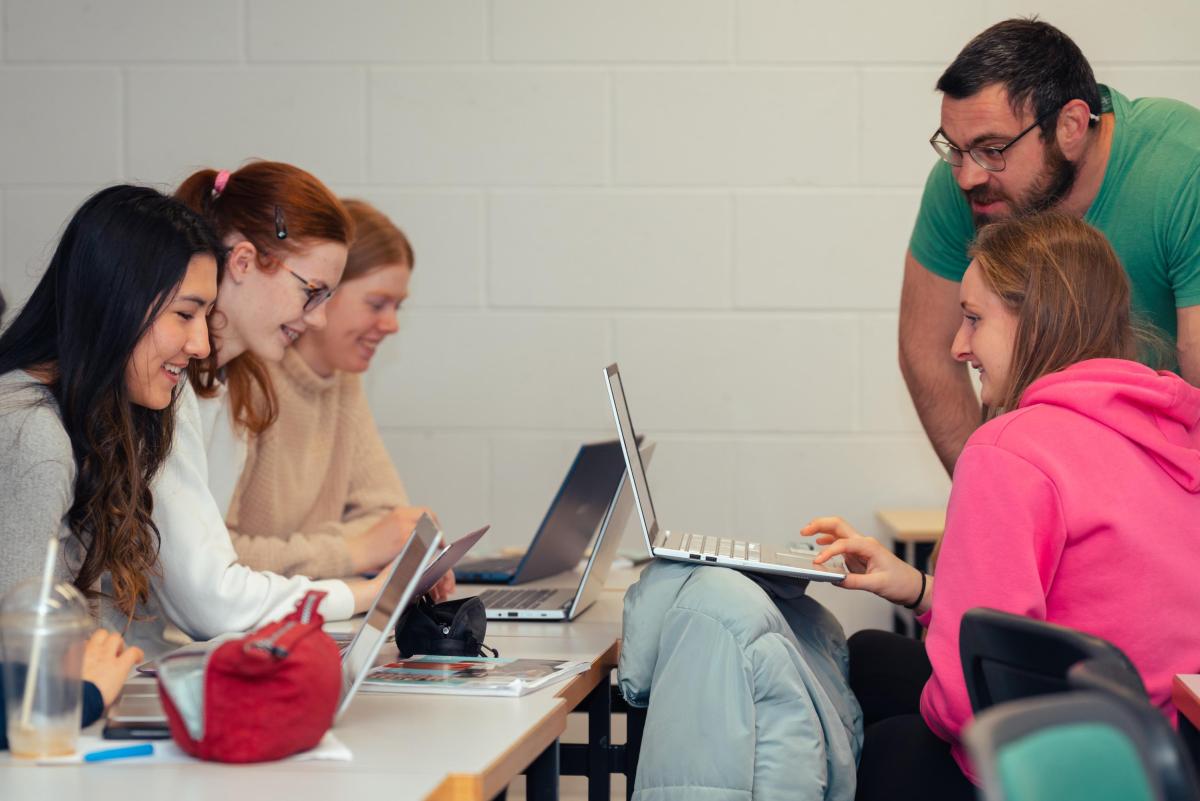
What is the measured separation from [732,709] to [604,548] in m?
0.69

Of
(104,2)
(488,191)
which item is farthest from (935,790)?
(104,2)

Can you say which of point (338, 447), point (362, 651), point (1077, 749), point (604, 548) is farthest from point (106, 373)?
point (1077, 749)

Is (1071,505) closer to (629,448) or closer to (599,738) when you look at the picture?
(629,448)

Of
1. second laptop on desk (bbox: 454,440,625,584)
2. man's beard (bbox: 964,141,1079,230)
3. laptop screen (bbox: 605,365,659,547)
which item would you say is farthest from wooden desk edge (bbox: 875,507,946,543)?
laptop screen (bbox: 605,365,659,547)

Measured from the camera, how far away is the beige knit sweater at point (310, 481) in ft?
7.44

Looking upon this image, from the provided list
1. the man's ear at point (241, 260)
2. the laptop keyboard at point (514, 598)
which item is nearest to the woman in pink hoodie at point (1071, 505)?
the laptop keyboard at point (514, 598)

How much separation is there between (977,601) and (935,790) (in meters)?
0.25

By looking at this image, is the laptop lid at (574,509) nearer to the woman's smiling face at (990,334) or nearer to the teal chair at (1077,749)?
the woman's smiling face at (990,334)

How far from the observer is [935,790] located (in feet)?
5.12

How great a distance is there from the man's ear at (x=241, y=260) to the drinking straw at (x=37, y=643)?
1.07 meters

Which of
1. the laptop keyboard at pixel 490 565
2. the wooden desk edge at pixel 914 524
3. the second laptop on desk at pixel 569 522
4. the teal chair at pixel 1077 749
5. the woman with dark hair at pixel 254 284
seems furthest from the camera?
the wooden desk edge at pixel 914 524

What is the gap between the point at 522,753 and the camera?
129cm

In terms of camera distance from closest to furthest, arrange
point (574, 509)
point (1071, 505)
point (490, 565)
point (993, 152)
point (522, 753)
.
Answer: point (522, 753) < point (1071, 505) < point (993, 152) < point (574, 509) < point (490, 565)

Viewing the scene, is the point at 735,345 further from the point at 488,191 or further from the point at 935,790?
the point at 935,790
